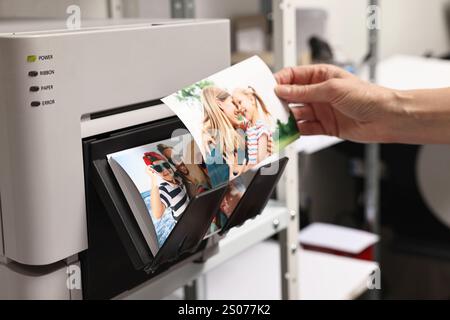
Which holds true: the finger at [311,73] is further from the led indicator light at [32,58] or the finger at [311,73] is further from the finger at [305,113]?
the led indicator light at [32,58]

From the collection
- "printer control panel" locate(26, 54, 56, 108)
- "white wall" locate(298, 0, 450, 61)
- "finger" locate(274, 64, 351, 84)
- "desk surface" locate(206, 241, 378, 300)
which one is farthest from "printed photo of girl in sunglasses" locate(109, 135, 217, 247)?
"white wall" locate(298, 0, 450, 61)

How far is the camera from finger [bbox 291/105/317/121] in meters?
1.08

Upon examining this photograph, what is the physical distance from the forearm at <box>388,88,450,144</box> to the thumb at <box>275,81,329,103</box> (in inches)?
4.9

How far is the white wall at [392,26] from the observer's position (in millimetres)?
2244

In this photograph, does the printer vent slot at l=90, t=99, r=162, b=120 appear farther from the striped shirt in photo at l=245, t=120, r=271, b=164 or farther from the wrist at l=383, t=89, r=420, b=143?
the wrist at l=383, t=89, r=420, b=143

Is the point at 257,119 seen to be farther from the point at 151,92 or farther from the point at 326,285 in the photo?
the point at 326,285

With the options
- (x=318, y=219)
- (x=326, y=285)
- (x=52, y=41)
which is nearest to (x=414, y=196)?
(x=318, y=219)

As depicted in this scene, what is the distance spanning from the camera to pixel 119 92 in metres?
0.70

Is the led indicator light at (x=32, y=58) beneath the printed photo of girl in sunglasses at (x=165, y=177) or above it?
above

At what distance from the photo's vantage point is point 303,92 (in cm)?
92

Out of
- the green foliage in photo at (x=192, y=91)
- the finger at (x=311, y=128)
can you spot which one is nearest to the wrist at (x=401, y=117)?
the finger at (x=311, y=128)

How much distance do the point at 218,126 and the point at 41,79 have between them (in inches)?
8.9
